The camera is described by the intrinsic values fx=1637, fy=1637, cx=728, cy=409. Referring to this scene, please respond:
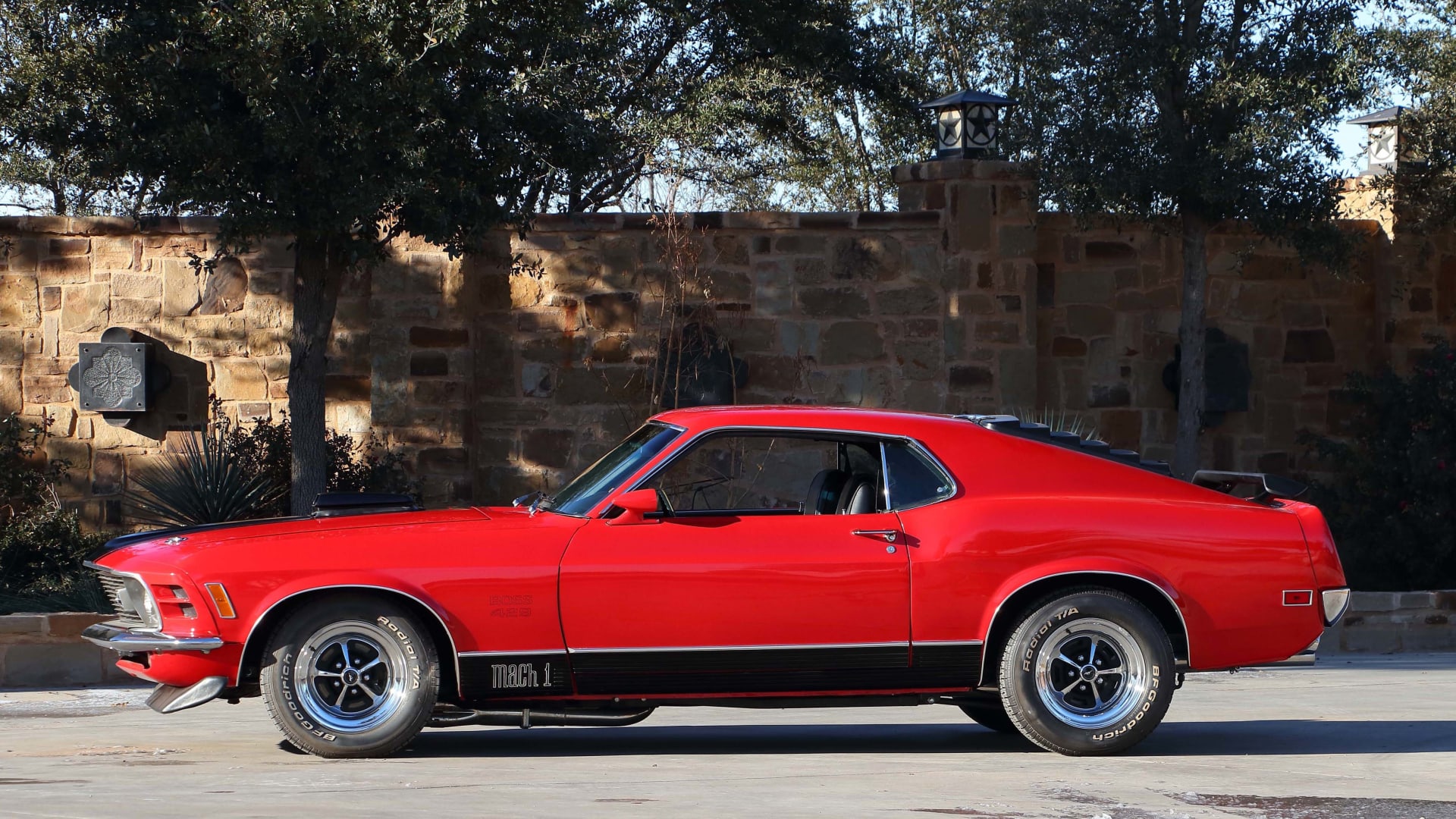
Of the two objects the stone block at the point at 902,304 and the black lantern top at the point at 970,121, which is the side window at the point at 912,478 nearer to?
the stone block at the point at 902,304

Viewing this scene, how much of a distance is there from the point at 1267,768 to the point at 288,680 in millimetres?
3937

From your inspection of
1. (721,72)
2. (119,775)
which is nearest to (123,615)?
(119,775)

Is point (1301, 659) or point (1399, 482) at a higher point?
point (1399, 482)

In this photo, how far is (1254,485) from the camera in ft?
23.3

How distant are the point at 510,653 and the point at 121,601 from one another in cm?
161

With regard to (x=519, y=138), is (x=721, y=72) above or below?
above

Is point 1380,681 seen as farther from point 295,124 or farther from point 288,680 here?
point 295,124

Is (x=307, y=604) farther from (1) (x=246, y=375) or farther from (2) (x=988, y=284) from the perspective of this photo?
(2) (x=988, y=284)

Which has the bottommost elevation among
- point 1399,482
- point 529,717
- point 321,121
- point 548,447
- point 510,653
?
point 529,717

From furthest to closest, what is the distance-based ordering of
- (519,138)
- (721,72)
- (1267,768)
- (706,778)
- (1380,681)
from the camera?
(721,72)
(519,138)
(1380,681)
(1267,768)
(706,778)

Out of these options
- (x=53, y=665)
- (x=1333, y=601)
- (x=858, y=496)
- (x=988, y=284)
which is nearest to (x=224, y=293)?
(x=53, y=665)

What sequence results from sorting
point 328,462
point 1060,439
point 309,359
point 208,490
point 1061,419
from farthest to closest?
point 1061,419 → point 328,462 → point 208,490 → point 309,359 → point 1060,439

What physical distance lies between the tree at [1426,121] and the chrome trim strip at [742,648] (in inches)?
335

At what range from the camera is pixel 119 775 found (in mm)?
6371
